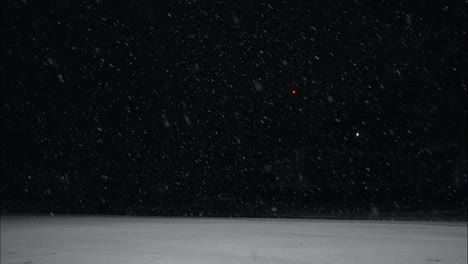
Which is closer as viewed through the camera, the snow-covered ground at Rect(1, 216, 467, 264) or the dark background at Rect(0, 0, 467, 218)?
the snow-covered ground at Rect(1, 216, 467, 264)

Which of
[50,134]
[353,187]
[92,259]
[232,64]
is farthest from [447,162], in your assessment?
[92,259]

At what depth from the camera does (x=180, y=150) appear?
32.1 meters

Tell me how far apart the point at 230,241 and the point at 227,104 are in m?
16.1

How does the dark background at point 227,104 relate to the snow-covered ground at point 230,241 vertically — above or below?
above

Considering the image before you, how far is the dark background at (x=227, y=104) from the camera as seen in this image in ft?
80.0

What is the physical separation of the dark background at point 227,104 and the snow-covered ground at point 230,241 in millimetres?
4494

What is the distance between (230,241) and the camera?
12234 millimetres

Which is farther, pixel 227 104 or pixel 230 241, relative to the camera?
pixel 227 104

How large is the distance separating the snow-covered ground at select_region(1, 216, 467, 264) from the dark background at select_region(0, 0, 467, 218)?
14.7 ft

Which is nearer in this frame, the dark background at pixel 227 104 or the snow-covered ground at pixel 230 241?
the snow-covered ground at pixel 230 241

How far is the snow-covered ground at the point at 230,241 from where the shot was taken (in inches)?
383

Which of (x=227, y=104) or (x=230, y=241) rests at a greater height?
(x=227, y=104)

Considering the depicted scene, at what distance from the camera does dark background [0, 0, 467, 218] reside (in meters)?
24.4

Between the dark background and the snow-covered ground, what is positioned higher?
the dark background
